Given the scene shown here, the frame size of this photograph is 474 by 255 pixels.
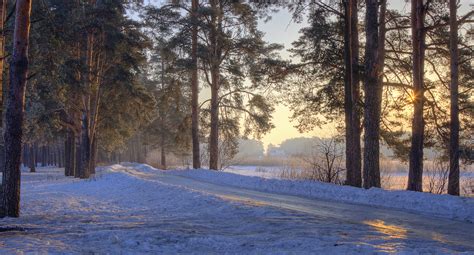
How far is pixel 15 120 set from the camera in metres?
9.62

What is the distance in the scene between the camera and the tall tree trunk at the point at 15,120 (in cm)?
962

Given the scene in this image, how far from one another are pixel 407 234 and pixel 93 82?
2125 cm

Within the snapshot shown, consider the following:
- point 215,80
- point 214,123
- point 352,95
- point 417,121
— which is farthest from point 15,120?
point 215,80

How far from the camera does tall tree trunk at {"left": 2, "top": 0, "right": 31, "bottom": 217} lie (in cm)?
962

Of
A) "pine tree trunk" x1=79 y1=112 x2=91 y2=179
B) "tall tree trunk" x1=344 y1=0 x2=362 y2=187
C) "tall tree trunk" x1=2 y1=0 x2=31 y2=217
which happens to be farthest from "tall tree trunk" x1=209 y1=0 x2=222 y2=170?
"tall tree trunk" x1=2 y1=0 x2=31 y2=217

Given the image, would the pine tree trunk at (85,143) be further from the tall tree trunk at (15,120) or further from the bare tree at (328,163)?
the tall tree trunk at (15,120)

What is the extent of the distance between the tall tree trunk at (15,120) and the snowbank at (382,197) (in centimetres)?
887

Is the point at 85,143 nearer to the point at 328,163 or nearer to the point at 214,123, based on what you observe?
the point at 214,123

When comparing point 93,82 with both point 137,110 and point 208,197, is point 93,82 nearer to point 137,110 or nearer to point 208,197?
point 137,110

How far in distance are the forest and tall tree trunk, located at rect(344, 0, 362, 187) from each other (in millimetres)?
47

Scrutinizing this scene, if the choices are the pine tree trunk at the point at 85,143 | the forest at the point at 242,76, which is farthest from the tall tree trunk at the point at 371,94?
the pine tree trunk at the point at 85,143

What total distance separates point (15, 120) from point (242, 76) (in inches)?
766

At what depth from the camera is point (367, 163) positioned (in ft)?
51.7

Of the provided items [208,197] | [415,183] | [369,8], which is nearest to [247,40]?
[369,8]
